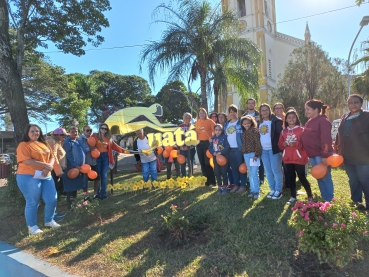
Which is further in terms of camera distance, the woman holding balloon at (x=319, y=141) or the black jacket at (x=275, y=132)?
the black jacket at (x=275, y=132)

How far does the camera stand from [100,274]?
128 inches

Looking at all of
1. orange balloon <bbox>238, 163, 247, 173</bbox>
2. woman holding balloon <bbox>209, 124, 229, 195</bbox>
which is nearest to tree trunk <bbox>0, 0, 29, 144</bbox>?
woman holding balloon <bbox>209, 124, 229, 195</bbox>

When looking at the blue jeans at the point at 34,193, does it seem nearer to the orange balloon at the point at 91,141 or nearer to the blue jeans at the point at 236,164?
the orange balloon at the point at 91,141

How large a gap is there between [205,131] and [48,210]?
11.1ft

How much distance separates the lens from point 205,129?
622 centimetres

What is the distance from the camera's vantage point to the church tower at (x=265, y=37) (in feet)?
94.0

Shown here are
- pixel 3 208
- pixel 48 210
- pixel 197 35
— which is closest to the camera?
pixel 48 210

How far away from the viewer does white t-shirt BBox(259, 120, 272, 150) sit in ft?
16.2

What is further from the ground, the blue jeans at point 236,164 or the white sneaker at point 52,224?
the blue jeans at point 236,164

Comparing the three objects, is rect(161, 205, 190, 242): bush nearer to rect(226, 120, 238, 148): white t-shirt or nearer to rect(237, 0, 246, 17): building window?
rect(226, 120, 238, 148): white t-shirt

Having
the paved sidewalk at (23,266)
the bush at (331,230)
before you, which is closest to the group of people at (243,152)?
the paved sidewalk at (23,266)

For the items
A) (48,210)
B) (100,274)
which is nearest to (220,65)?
(48,210)

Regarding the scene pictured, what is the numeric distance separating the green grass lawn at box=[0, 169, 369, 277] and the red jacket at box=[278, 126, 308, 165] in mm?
768

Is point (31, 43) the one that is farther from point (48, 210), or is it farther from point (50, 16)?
point (48, 210)
